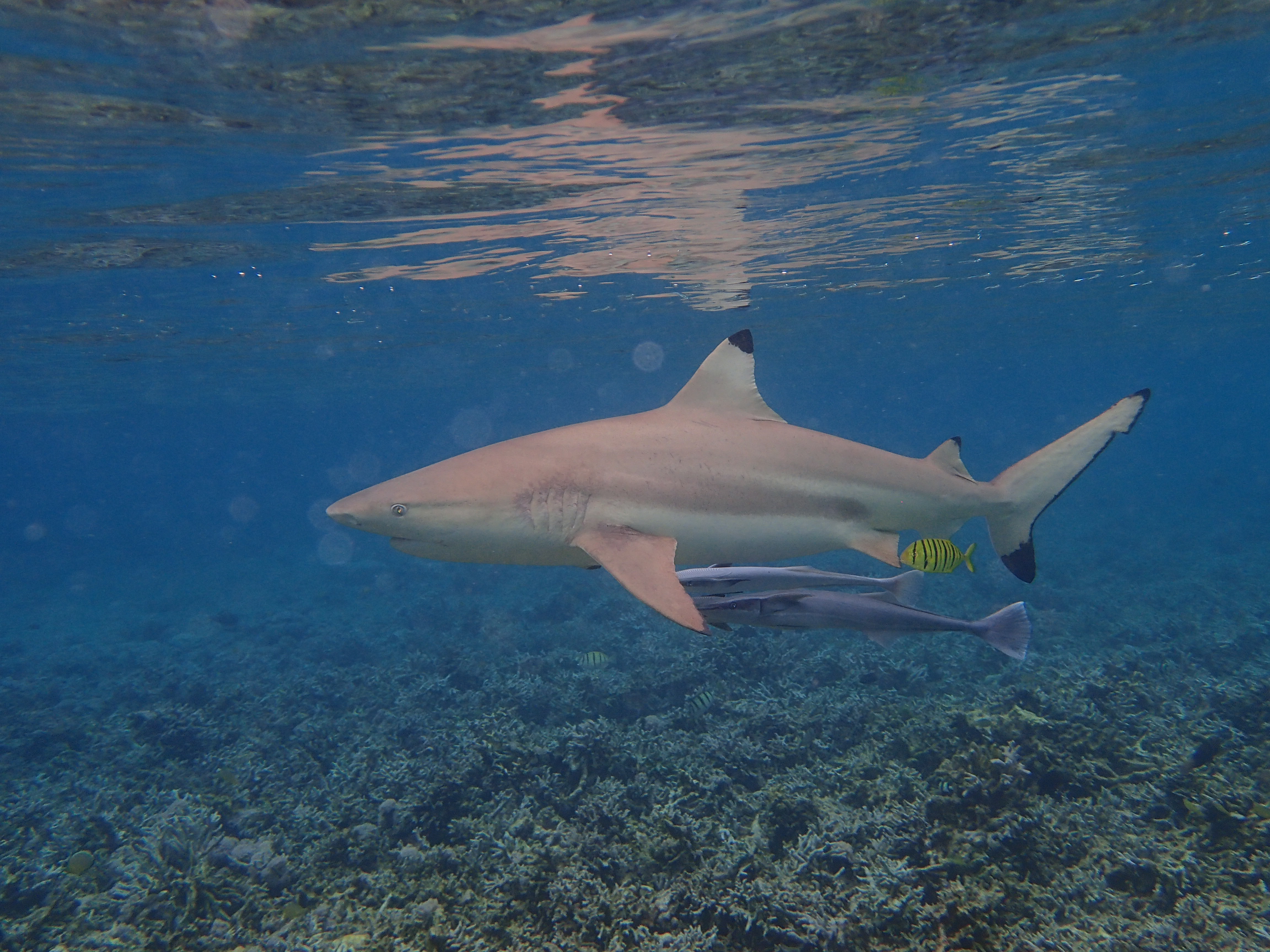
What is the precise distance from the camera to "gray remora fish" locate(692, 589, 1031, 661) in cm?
476

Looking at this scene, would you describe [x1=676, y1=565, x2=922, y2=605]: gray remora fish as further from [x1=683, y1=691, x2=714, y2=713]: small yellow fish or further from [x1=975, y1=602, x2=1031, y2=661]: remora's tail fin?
[x1=683, y1=691, x2=714, y2=713]: small yellow fish

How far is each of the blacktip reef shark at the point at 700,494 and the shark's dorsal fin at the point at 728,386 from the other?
1cm

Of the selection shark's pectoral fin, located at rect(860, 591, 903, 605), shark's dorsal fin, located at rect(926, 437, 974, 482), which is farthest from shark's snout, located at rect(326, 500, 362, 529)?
shark's dorsal fin, located at rect(926, 437, 974, 482)

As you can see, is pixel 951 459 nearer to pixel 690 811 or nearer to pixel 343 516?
pixel 690 811

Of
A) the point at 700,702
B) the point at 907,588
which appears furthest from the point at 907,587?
the point at 700,702

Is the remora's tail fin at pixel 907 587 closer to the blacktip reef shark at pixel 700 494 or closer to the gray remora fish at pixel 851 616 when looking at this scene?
the gray remora fish at pixel 851 616

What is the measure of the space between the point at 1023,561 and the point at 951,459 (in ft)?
3.03

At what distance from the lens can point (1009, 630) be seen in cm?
503

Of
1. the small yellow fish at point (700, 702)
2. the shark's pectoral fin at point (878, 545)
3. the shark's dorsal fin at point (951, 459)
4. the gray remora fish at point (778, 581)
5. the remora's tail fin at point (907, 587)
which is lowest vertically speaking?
the small yellow fish at point (700, 702)

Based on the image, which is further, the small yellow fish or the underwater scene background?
the small yellow fish

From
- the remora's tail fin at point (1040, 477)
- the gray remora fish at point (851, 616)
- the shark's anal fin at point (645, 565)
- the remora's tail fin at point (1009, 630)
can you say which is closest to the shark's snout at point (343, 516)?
the shark's anal fin at point (645, 565)

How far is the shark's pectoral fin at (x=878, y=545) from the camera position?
4523mm

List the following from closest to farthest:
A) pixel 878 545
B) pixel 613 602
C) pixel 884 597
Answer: pixel 878 545 → pixel 884 597 → pixel 613 602

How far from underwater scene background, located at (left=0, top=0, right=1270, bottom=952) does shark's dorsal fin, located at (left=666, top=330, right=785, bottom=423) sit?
11.9 ft
